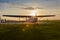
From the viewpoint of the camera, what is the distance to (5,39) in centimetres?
307

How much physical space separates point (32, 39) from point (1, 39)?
0.57m

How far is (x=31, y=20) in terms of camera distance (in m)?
8.16

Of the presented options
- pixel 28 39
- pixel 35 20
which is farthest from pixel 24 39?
pixel 35 20

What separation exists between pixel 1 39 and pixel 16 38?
284 millimetres

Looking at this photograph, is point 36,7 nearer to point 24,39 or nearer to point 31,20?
point 24,39

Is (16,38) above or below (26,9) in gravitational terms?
below

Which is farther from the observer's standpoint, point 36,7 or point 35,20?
point 35,20

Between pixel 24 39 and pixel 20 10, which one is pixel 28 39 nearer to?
pixel 24 39

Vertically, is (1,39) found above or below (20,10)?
below

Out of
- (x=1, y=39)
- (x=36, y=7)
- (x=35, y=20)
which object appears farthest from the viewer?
(x=35, y=20)

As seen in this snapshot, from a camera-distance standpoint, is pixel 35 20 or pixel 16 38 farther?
pixel 35 20

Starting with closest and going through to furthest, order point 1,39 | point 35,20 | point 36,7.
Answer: point 1,39, point 36,7, point 35,20

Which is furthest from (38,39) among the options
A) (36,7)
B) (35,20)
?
(35,20)

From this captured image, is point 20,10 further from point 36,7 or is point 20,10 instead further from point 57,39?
point 57,39
